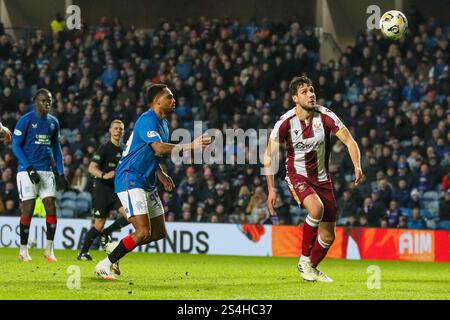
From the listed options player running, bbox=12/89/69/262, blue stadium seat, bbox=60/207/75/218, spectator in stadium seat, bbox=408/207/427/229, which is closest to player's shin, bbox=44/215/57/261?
player running, bbox=12/89/69/262

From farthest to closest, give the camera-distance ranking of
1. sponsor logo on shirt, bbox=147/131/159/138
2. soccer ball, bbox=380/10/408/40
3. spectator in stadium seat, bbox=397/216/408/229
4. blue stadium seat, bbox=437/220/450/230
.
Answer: spectator in stadium seat, bbox=397/216/408/229 → blue stadium seat, bbox=437/220/450/230 → soccer ball, bbox=380/10/408/40 → sponsor logo on shirt, bbox=147/131/159/138

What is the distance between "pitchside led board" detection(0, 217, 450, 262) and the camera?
59.6 feet

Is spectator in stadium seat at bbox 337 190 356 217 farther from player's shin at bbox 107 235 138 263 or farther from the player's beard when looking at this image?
player's shin at bbox 107 235 138 263

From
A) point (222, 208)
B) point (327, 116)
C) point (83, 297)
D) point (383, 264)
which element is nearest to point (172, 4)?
point (222, 208)

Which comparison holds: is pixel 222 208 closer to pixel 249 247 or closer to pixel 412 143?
pixel 249 247

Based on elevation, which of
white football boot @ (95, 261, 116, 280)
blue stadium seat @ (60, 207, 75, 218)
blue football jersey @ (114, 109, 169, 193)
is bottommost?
blue stadium seat @ (60, 207, 75, 218)

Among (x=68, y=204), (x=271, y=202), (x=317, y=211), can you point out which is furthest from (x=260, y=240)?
(x=271, y=202)

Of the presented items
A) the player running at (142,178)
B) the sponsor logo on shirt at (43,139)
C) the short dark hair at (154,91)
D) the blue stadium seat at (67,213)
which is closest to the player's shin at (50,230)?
the sponsor logo on shirt at (43,139)

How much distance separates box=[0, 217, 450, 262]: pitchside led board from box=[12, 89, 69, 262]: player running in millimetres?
4888

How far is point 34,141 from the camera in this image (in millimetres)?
15086

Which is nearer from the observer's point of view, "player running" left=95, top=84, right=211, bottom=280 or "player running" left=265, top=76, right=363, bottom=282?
"player running" left=95, top=84, right=211, bottom=280

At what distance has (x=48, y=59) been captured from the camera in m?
27.0

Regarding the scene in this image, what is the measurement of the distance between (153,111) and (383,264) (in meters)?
6.95

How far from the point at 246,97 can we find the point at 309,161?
12625mm
